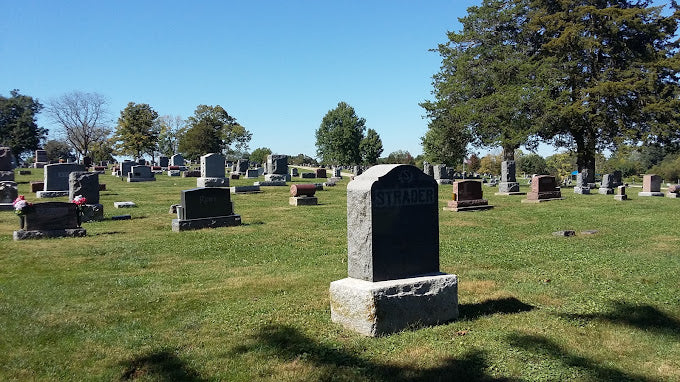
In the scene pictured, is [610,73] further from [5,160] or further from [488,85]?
[5,160]

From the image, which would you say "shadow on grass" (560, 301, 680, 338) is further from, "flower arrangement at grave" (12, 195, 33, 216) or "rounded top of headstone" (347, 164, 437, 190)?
"flower arrangement at grave" (12, 195, 33, 216)

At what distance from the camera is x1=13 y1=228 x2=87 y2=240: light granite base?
11.4 meters

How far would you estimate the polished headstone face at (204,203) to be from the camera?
1322 cm

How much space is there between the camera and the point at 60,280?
7.53 meters

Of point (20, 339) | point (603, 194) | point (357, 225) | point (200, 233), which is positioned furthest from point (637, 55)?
point (20, 339)

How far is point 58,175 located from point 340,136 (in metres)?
67.5

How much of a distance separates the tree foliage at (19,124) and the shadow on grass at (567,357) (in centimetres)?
7451

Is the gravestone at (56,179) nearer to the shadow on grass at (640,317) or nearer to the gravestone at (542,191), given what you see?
the gravestone at (542,191)

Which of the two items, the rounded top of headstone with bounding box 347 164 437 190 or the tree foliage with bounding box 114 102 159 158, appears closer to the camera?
the rounded top of headstone with bounding box 347 164 437 190

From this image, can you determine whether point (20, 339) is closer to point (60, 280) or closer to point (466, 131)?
point (60, 280)

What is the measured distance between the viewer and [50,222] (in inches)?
466

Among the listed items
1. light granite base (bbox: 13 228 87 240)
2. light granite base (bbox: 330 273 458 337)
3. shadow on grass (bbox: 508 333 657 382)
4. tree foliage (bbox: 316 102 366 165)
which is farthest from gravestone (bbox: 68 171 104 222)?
tree foliage (bbox: 316 102 366 165)

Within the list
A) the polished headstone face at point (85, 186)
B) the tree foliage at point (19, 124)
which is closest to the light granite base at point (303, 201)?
the polished headstone face at point (85, 186)

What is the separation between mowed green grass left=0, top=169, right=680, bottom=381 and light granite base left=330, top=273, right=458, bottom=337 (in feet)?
0.49
